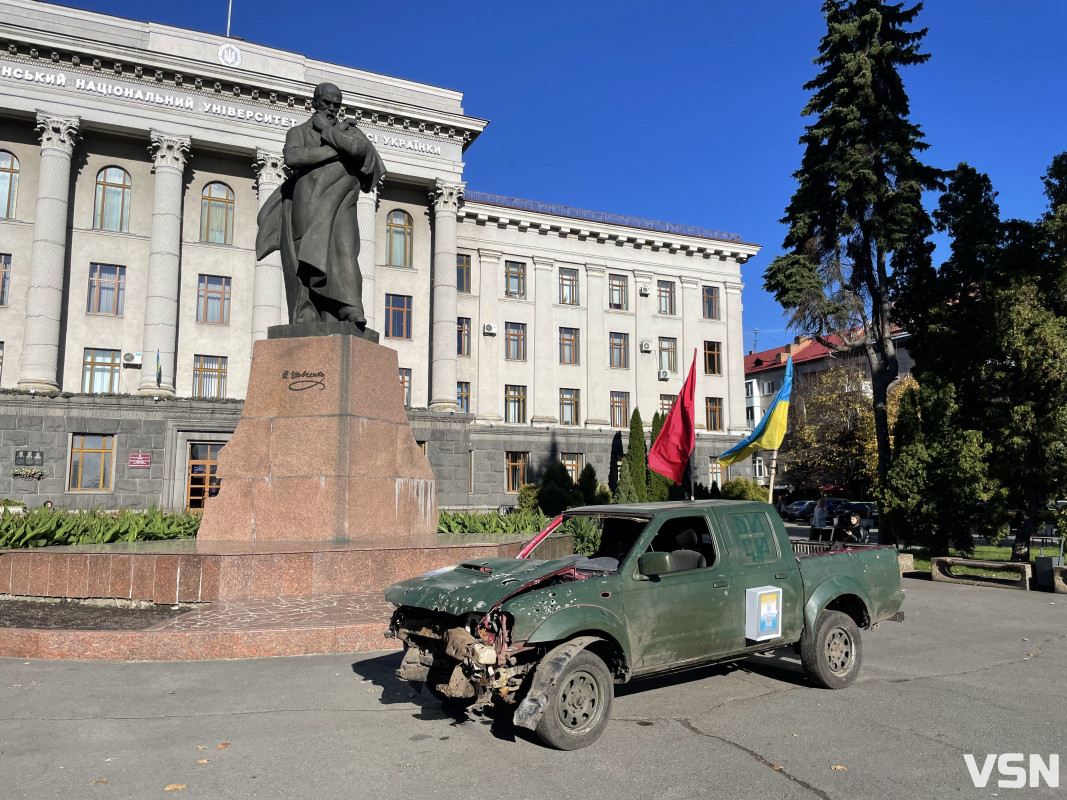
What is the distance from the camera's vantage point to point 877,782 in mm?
4730

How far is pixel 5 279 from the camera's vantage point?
31047 mm

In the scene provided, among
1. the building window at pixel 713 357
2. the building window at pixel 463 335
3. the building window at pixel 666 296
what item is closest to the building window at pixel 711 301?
the building window at pixel 713 357

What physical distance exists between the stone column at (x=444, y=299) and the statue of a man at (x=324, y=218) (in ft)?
80.3

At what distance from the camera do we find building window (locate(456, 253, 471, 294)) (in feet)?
133

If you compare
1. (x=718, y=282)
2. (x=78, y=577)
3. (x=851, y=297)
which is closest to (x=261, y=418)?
(x=78, y=577)

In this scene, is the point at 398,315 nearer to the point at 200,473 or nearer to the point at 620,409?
the point at 200,473

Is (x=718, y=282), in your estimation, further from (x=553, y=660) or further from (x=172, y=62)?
(x=553, y=660)

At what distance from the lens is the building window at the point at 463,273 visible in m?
40.7

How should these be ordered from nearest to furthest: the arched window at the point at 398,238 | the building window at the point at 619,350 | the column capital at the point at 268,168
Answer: the column capital at the point at 268,168
the arched window at the point at 398,238
the building window at the point at 619,350

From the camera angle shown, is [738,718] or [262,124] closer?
[738,718]

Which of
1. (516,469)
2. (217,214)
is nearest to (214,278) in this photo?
(217,214)

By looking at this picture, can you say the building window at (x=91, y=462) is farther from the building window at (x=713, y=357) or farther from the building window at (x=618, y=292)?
the building window at (x=713, y=357)

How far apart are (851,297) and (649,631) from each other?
80.8 feet

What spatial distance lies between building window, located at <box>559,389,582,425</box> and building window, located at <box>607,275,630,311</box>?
568 cm
